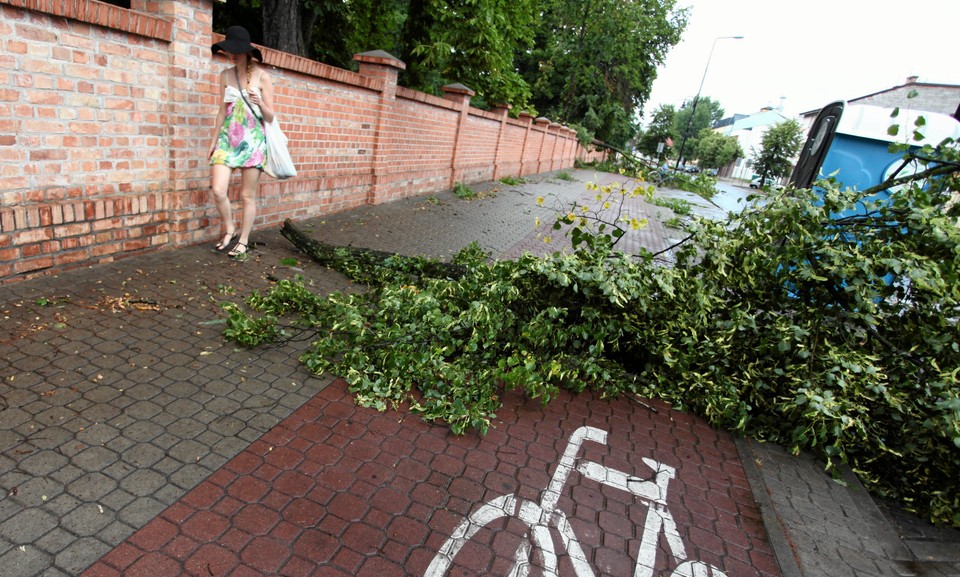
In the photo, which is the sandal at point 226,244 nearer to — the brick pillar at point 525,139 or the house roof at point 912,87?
the brick pillar at point 525,139

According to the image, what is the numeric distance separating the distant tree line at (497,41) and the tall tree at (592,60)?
0.06 meters

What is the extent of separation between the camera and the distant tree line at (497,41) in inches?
432

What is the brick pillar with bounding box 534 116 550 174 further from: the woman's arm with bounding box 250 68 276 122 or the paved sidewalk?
the paved sidewalk

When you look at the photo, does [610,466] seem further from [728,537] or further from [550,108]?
[550,108]

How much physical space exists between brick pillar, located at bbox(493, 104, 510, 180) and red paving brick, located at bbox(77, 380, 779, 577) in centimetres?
1482

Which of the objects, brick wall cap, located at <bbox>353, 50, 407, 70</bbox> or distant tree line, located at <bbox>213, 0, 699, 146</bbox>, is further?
distant tree line, located at <bbox>213, 0, 699, 146</bbox>

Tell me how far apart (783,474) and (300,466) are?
2892 millimetres

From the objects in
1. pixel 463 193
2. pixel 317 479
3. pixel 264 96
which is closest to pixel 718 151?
pixel 463 193

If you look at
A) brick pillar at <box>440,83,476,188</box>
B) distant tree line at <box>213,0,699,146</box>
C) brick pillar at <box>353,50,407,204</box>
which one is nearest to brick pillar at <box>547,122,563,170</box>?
distant tree line at <box>213,0,699,146</box>

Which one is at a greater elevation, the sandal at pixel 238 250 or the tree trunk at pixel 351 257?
the tree trunk at pixel 351 257

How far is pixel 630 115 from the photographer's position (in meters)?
40.0

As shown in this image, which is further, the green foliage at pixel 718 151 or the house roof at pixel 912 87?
Result: the green foliage at pixel 718 151

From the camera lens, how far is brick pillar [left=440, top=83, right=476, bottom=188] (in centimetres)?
1306

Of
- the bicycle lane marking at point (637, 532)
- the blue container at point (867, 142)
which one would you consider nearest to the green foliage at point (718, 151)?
the blue container at point (867, 142)
